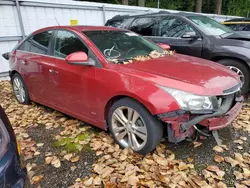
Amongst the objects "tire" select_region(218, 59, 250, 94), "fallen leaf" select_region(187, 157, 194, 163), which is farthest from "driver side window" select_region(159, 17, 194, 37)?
"fallen leaf" select_region(187, 157, 194, 163)

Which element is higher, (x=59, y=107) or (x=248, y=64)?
(x=248, y=64)

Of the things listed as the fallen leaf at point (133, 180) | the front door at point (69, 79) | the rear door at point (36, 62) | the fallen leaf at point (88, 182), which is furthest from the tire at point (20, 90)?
the fallen leaf at point (133, 180)

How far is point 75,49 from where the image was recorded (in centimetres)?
333

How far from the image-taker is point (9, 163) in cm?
146

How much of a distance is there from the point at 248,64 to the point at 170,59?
1.84m

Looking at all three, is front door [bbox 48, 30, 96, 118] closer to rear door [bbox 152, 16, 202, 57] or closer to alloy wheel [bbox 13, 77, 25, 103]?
alloy wheel [bbox 13, 77, 25, 103]

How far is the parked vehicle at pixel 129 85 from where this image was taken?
2.45 metres

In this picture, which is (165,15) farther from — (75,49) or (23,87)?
(23,87)

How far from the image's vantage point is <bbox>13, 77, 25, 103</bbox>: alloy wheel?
15.1 feet

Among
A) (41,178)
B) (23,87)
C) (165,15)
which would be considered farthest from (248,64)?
(23,87)

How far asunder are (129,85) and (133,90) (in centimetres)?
9

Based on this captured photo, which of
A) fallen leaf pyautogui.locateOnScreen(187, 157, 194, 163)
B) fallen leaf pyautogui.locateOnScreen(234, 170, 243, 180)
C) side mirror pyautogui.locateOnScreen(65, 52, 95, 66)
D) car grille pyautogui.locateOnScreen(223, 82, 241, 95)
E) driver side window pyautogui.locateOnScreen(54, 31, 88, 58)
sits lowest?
fallen leaf pyautogui.locateOnScreen(234, 170, 243, 180)

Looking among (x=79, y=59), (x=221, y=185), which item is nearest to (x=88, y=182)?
(x=221, y=185)

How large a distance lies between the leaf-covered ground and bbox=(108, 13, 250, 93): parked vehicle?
1.31 meters
